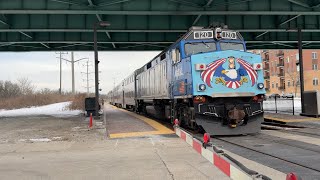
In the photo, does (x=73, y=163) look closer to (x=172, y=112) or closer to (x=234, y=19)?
(x=172, y=112)

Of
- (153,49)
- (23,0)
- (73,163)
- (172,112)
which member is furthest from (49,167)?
(153,49)

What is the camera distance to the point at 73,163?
31.1 ft

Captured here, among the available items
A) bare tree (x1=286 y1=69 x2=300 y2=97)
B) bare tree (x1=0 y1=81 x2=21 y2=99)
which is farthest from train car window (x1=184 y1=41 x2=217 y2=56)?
bare tree (x1=286 y1=69 x2=300 y2=97)

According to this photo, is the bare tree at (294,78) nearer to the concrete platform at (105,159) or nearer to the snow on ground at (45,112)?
the snow on ground at (45,112)

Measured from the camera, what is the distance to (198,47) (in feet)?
46.8

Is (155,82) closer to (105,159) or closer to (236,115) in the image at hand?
(236,115)

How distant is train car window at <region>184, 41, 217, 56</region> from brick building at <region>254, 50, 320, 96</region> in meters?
75.6

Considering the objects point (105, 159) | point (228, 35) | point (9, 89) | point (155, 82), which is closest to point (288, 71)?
point (9, 89)

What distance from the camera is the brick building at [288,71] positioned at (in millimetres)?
90750

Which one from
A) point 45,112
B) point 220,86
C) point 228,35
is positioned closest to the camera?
point 220,86

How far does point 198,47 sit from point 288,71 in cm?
9108

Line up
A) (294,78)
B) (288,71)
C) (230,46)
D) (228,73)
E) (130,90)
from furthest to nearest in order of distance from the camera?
1. (288,71)
2. (294,78)
3. (130,90)
4. (230,46)
5. (228,73)

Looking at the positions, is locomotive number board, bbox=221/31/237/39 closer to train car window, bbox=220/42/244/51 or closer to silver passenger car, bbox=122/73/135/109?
train car window, bbox=220/42/244/51

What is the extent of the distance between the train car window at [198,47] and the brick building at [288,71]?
75600mm
